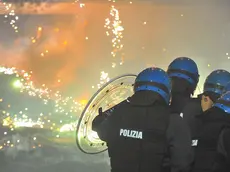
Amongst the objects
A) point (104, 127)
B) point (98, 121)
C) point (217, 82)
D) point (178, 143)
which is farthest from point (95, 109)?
point (217, 82)

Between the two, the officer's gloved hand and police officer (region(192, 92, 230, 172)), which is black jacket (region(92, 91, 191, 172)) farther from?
the officer's gloved hand

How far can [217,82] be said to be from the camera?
3.24 metres

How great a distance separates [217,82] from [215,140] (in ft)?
3.03

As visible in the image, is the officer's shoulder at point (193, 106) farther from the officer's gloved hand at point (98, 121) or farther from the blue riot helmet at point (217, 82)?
the officer's gloved hand at point (98, 121)

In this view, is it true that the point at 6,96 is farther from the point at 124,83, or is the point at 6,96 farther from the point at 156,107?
the point at 156,107

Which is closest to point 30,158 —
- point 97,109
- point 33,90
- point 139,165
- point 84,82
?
point 33,90

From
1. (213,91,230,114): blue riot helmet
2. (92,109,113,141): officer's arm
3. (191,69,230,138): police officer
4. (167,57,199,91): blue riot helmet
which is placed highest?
(167,57,199,91): blue riot helmet

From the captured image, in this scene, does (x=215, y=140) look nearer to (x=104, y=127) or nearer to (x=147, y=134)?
(x=147, y=134)

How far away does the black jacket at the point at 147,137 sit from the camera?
2.30 meters

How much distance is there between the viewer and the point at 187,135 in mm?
2338

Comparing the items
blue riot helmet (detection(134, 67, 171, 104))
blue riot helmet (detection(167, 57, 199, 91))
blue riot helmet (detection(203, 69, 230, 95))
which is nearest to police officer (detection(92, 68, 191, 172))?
blue riot helmet (detection(134, 67, 171, 104))

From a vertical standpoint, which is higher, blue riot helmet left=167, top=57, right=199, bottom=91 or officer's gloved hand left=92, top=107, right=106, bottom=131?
blue riot helmet left=167, top=57, right=199, bottom=91

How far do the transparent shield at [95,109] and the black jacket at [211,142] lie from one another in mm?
736

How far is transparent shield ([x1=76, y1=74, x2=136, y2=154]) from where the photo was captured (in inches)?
116
